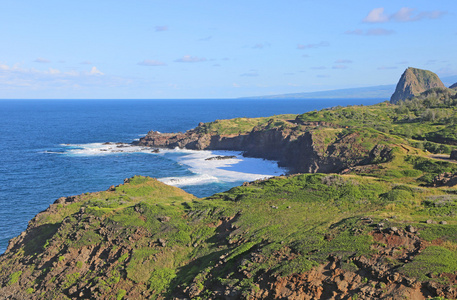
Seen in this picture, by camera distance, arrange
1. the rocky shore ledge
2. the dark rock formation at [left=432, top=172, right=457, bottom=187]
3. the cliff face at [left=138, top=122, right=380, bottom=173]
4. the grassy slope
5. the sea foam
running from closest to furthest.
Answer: the grassy slope → the dark rock formation at [left=432, top=172, right=457, bottom=187] → the rocky shore ledge → the cliff face at [left=138, top=122, right=380, bottom=173] → the sea foam

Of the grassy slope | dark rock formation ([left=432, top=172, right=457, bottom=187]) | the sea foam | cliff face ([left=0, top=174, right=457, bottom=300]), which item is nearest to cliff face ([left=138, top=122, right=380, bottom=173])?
the sea foam

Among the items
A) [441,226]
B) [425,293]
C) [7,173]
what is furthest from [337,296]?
[7,173]

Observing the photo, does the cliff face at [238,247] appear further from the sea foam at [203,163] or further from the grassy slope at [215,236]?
the sea foam at [203,163]

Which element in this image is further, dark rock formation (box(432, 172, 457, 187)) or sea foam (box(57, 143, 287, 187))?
sea foam (box(57, 143, 287, 187))

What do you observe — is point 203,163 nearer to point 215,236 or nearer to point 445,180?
point 445,180

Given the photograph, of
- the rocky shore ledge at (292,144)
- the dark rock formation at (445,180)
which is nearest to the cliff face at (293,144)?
the rocky shore ledge at (292,144)

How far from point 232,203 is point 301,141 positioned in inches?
1989

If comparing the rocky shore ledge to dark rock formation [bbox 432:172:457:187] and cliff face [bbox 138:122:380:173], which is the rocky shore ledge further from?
dark rock formation [bbox 432:172:457:187]

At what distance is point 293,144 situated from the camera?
286ft

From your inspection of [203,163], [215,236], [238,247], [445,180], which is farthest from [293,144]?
[238,247]

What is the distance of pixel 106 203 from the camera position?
35094mm

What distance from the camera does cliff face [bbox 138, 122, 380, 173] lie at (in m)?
68.6

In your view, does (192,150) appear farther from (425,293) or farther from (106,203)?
(425,293)

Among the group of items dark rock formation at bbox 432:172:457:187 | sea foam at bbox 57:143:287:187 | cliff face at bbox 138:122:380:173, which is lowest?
sea foam at bbox 57:143:287:187
